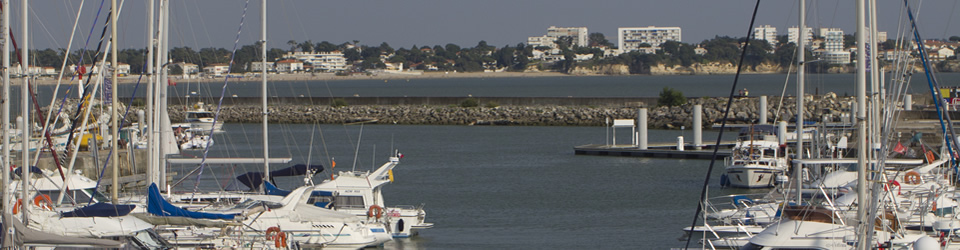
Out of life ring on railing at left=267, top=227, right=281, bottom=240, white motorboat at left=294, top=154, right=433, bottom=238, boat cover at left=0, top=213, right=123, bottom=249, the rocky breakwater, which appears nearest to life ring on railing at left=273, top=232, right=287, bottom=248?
life ring on railing at left=267, top=227, right=281, bottom=240

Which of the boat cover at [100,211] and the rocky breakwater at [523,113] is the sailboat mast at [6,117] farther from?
the rocky breakwater at [523,113]

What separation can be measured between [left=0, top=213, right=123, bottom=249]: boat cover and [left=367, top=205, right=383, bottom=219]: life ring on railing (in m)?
7.43

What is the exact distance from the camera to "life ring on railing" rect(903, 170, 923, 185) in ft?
68.8

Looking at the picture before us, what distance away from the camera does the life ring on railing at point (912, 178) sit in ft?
68.8

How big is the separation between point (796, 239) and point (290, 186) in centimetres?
1954

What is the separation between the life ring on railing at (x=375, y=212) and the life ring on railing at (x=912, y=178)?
9.48m

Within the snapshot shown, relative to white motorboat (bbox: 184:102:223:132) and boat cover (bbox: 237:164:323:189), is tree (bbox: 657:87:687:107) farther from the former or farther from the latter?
boat cover (bbox: 237:164:323:189)

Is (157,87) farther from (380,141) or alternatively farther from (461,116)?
(461,116)

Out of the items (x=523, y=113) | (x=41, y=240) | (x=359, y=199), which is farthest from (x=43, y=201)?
(x=523, y=113)

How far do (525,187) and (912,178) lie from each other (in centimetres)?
1577

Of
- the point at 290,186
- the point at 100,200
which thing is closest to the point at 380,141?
the point at 290,186

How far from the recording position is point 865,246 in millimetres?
13953

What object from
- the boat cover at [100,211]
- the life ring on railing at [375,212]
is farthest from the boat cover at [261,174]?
the boat cover at [100,211]

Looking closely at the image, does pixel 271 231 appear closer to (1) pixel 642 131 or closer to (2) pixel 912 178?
(2) pixel 912 178
